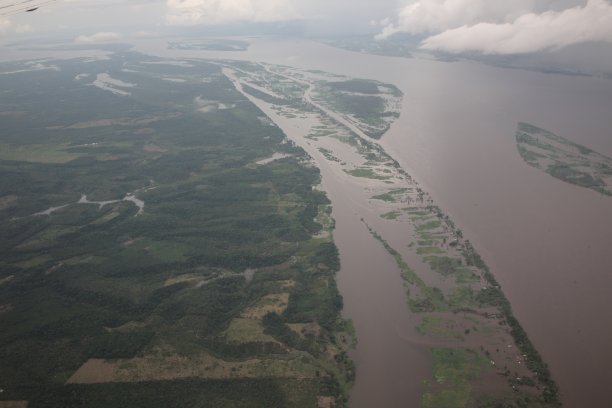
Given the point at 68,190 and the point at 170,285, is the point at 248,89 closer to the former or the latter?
the point at 68,190

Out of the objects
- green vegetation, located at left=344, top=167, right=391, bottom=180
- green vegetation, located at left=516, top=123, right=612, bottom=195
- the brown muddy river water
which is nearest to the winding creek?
the brown muddy river water

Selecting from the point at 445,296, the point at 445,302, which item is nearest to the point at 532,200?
the point at 445,296

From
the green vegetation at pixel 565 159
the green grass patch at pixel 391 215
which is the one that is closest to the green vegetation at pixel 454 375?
the green grass patch at pixel 391 215

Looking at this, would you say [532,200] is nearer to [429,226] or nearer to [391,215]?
[429,226]

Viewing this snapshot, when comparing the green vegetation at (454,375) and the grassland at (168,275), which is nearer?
the green vegetation at (454,375)

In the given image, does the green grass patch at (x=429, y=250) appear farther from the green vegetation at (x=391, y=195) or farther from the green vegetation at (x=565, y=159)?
the green vegetation at (x=565, y=159)
